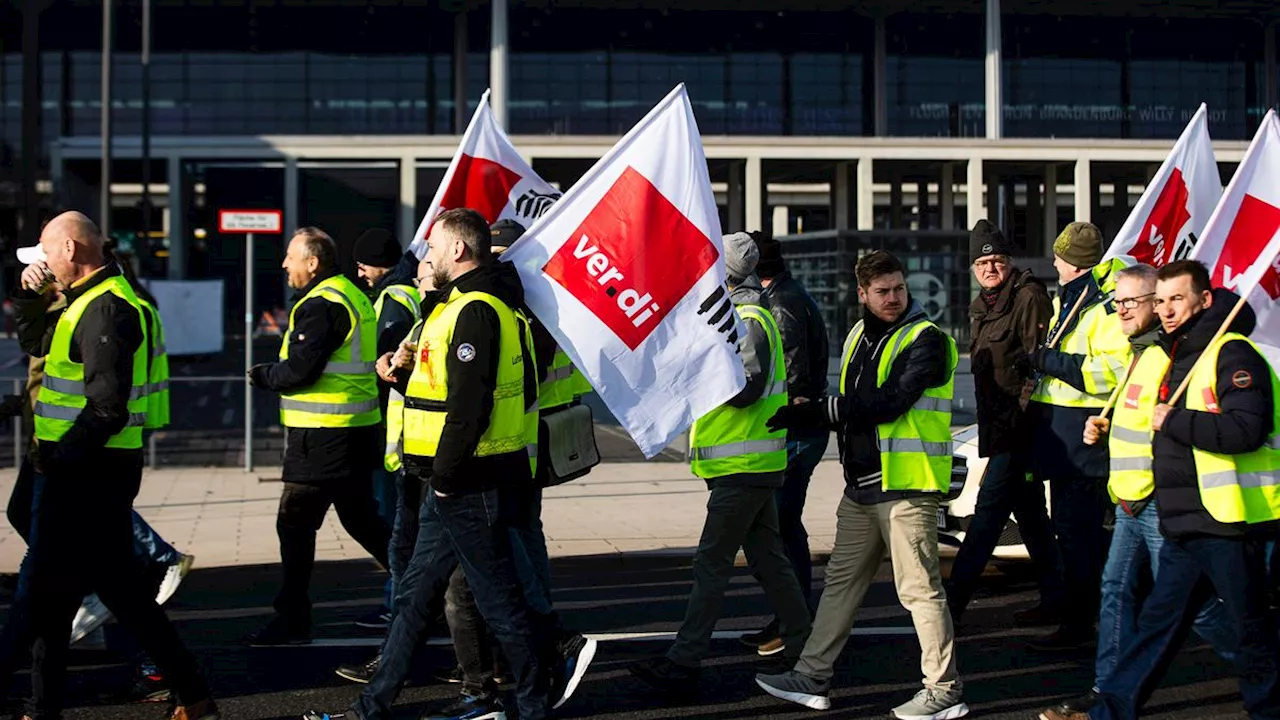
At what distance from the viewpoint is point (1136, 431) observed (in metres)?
5.60

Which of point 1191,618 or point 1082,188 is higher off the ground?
point 1082,188

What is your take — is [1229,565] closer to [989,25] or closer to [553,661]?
[553,661]

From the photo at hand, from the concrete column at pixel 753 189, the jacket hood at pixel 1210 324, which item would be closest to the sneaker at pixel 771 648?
the jacket hood at pixel 1210 324

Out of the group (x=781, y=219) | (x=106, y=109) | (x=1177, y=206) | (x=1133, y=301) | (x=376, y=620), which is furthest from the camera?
(x=781, y=219)

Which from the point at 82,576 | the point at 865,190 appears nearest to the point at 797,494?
the point at 82,576

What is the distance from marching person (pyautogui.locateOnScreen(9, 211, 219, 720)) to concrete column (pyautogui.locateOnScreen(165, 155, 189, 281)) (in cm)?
3695

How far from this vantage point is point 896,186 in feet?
155

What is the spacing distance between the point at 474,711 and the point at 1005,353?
307 cm

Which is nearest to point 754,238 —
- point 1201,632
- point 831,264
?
point 1201,632

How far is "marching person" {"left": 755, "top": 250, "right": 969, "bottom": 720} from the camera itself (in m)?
6.05

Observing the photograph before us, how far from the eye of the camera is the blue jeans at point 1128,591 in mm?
5562

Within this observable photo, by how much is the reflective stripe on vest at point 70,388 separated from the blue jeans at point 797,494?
2.85 metres

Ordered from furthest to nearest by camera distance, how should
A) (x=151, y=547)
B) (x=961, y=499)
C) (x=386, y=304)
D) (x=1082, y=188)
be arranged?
(x=1082, y=188)
(x=961, y=499)
(x=386, y=304)
(x=151, y=547)

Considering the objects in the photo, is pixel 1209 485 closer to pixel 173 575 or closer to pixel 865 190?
pixel 173 575
